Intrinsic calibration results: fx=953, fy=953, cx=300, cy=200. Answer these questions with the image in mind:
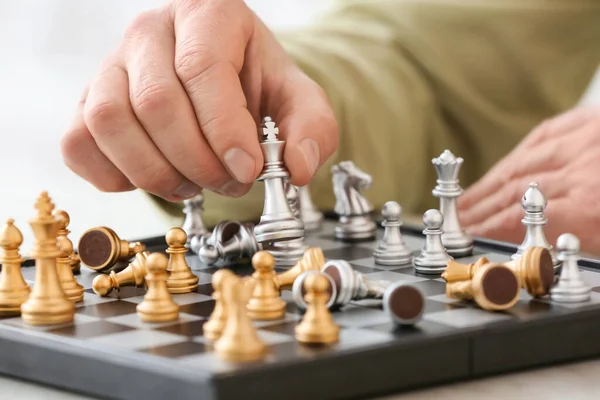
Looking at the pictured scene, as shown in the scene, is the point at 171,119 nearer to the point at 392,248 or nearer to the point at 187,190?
the point at 187,190

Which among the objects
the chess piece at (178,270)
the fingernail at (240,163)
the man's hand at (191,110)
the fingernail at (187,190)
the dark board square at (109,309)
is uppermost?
the man's hand at (191,110)

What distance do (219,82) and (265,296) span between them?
0.40 m

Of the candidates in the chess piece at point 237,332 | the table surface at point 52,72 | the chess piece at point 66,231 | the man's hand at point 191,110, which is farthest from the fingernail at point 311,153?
the table surface at point 52,72

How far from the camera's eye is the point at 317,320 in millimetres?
889

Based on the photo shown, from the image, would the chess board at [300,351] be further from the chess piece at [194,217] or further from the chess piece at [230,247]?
the chess piece at [194,217]

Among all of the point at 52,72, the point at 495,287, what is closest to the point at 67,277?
the point at 495,287

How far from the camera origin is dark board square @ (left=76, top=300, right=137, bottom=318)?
3.44 feet

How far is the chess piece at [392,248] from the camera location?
50.7 inches

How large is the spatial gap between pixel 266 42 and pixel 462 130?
3.08 ft

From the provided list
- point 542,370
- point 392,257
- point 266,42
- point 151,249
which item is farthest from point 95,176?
point 542,370

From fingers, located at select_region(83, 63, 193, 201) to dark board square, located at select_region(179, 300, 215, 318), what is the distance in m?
0.31

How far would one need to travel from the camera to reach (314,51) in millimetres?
2139

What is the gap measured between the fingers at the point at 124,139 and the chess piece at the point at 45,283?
0.93 ft

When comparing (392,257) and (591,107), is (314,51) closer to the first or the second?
(591,107)
